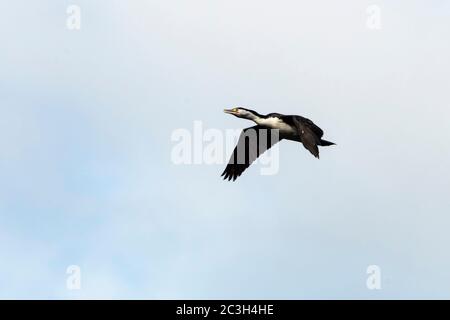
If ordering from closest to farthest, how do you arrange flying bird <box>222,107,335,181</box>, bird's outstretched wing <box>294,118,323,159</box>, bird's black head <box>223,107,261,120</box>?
1. bird's outstretched wing <box>294,118,323,159</box>
2. flying bird <box>222,107,335,181</box>
3. bird's black head <box>223,107,261,120</box>

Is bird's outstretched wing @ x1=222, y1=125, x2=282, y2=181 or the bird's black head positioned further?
bird's outstretched wing @ x1=222, y1=125, x2=282, y2=181

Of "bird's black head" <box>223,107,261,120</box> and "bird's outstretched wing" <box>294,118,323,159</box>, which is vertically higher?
"bird's black head" <box>223,107,261,120</box>

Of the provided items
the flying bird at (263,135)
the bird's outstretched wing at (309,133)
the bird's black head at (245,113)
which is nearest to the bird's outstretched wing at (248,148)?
the flying bird at (263,135)

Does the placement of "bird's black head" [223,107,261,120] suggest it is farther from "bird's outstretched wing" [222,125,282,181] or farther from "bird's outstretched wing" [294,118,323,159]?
"bird's outstretched wing" [294,118,323,159]

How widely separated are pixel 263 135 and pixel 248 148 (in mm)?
880

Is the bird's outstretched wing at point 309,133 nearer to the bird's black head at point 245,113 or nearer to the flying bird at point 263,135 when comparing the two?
the flying bird at point 263,135

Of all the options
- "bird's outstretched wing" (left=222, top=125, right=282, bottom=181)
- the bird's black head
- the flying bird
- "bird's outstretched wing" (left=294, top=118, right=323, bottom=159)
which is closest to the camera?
"bird's outstretched wing" (left=294, top=118, right=323, bottom=159)

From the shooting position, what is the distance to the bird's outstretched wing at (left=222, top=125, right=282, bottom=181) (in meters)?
35.2

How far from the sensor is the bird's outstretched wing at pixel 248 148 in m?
35.2

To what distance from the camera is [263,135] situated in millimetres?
35344

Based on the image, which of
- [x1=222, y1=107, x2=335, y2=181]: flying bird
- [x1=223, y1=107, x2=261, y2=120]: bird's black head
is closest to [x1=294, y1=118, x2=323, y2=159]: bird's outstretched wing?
[x1=222, y1=107, x2=335, y2=181]: flying bird
